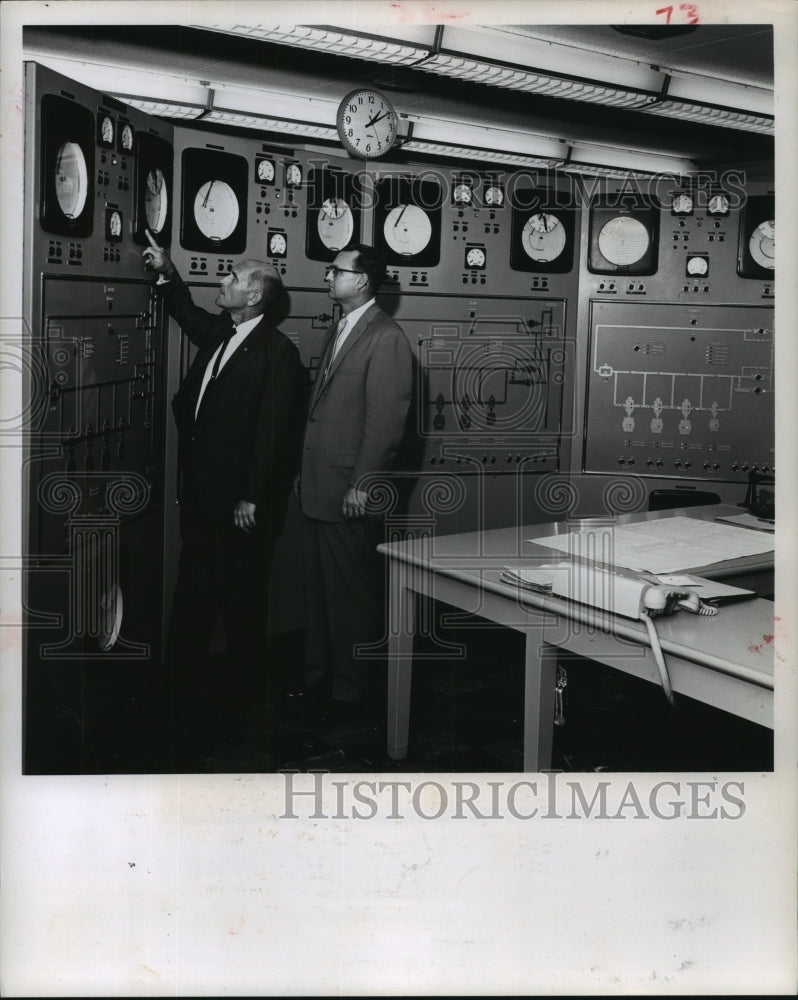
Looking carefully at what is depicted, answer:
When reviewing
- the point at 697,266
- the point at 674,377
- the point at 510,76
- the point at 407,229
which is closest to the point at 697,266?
the point at 697,266

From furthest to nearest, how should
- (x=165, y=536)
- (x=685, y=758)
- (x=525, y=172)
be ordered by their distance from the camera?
(x=525, y=172), (x=165, y=536), (x=685, y=758)

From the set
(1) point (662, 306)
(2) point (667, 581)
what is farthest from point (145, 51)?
(1) point (662, 306)

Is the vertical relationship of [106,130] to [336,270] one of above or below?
above

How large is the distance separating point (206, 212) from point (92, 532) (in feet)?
3.42

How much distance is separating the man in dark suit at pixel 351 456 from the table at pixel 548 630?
212mm

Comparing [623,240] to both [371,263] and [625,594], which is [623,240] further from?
[625,594]

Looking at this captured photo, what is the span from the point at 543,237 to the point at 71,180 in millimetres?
2032

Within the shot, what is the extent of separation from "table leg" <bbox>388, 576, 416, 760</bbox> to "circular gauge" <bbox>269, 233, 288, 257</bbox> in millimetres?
1068

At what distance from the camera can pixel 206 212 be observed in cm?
271

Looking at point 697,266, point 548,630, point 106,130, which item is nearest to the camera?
point 548,630

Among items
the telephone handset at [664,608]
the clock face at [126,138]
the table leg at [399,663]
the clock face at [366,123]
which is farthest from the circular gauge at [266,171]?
the telephone handset at [664,608]

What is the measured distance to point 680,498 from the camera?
3484mm

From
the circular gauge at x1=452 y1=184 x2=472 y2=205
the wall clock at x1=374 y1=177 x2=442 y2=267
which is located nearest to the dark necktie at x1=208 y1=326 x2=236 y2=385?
the wall clock at x1=374 y1=177 x2=442 y2=267

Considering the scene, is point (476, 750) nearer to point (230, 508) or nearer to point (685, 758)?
point (685, 758)
